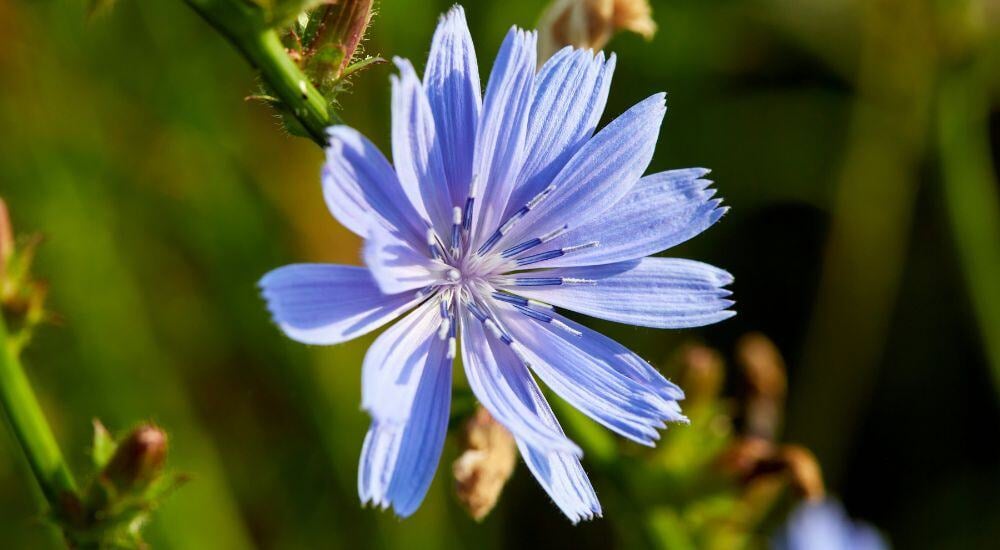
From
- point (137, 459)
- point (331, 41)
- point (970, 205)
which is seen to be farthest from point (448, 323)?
point (970, 205)

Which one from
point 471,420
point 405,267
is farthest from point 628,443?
point 405,267

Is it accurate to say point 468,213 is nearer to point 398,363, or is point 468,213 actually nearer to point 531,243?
point 531,243

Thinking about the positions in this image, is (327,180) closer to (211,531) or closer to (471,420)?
(471,420)

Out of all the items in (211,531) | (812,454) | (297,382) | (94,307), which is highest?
(94,307)

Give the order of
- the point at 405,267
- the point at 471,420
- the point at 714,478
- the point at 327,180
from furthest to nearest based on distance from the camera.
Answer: the point at 714,478, the point at 471,420, the point at 405,267, the point at 327,180

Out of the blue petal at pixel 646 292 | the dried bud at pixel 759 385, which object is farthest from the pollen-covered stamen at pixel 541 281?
the dried bud at pixel 759 385
